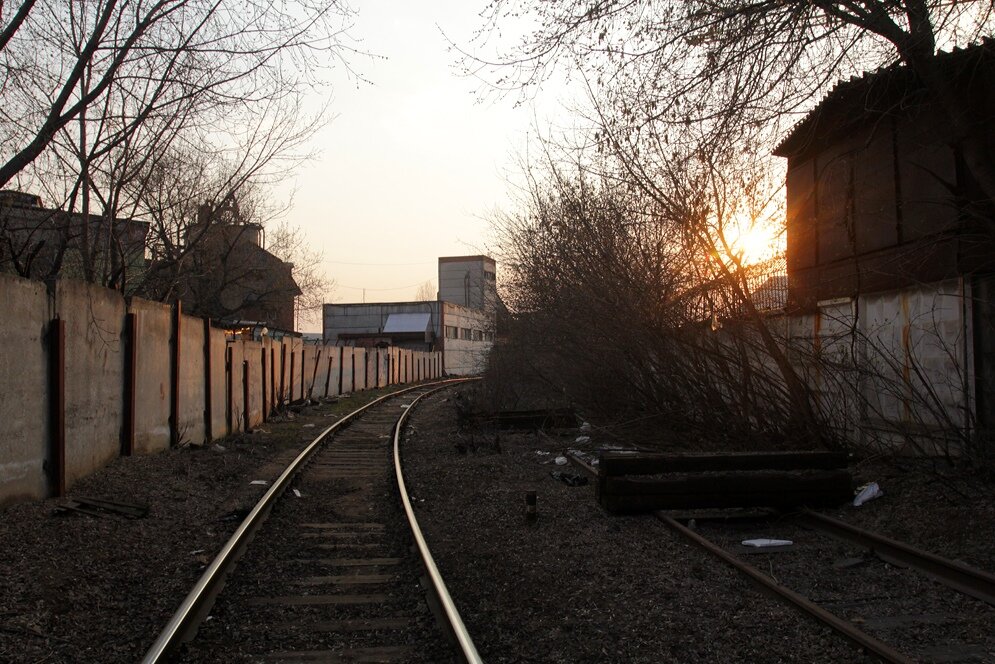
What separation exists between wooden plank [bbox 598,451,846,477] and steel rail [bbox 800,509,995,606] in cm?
91

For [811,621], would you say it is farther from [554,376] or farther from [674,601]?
[554,376]

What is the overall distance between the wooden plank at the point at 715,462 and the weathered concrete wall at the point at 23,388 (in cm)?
599

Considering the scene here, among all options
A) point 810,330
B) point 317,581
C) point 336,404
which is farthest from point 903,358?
point 336,404

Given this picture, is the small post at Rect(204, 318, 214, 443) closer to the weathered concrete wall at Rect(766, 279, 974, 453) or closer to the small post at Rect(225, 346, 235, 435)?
the small post at Rect(225, 346, 235, 435)

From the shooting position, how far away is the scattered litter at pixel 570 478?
10766mm

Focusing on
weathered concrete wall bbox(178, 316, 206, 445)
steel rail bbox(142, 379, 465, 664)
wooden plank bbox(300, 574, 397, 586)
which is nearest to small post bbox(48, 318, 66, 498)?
steel rail bbox(142, 379, 465, 664)

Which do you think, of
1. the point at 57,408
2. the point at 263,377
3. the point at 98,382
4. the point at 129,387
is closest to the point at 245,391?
the point at 263,377

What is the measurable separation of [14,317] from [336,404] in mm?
21148

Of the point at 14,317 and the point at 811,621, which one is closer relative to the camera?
the point at 811,621

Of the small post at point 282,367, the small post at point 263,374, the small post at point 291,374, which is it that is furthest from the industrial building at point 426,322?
the small post at point 263,374

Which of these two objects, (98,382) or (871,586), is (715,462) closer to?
(871,586)

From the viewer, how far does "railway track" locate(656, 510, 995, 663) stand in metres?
4.66

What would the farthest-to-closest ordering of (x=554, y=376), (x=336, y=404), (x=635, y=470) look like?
(x=336, y=404) → (x=554, y=376) → (x=635, y=470)

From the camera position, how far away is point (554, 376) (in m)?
21.0
